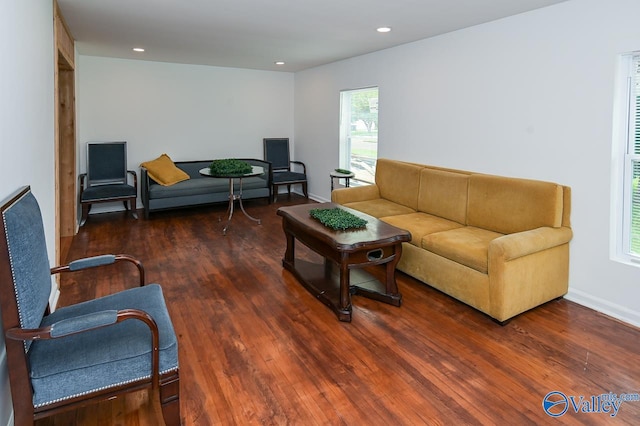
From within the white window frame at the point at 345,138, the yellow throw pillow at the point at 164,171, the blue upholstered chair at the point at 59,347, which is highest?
the white window frame at the point at 345,138

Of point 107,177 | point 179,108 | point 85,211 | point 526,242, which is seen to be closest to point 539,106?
point 526,242

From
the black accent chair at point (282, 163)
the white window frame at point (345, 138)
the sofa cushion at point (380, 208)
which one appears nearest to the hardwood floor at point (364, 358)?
the sofa cushion at point (380, 208)

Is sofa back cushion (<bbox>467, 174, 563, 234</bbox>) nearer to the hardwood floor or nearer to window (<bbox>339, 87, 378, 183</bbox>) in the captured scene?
the hardwood floor

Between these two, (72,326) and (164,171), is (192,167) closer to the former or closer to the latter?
(164,171)

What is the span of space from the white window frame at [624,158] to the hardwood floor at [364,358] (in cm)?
56

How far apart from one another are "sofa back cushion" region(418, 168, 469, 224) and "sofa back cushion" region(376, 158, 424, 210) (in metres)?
0.11

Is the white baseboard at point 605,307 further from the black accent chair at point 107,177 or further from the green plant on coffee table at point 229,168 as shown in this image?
the black accent chair at point 107,177

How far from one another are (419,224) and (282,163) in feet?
14.3

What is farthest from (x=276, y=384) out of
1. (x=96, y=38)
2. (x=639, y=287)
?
(x=96, y=38)

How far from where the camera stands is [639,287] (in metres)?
2.83

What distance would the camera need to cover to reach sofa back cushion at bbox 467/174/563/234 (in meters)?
3.14

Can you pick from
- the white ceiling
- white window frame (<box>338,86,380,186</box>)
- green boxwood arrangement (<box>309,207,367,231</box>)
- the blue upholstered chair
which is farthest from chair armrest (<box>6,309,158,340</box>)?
white window frame (<box>338,86,380,186</box>)

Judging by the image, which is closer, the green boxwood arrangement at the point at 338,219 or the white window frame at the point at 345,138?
the green boxwood arrangement at the point at 338,219

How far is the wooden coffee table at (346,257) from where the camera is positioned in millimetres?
2916
